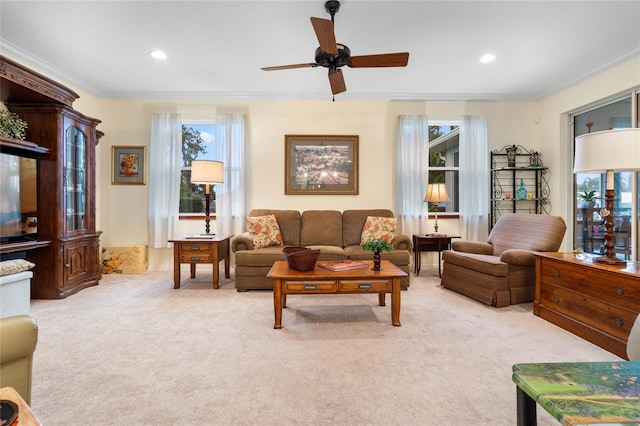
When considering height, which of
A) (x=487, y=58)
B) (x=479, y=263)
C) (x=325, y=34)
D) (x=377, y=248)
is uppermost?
(x=487, y=58)

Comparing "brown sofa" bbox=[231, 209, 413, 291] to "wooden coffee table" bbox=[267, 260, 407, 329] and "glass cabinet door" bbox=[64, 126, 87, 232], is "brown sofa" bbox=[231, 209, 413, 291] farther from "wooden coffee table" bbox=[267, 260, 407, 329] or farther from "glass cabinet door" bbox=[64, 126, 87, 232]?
"glass cabinet door" bbox=[64, 126, 87, 232]

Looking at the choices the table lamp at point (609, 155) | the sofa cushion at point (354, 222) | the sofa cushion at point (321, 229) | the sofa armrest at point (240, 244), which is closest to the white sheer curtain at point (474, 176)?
the sofa cushion at point (354, 222)

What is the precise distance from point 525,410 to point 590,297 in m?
2.01

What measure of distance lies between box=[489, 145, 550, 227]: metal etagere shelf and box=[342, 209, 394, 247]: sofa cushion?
1.85m

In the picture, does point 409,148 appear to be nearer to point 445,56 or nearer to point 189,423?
point 445,56

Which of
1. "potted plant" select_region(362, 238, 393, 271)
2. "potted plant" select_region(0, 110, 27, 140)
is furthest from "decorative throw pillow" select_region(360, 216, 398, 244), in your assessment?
"potted plant" select_region(0, 110, 27, 140)

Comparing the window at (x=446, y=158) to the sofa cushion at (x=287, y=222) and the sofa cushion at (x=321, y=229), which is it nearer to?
the sofa cushion at (x=321, y=229)

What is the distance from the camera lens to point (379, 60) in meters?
2.59

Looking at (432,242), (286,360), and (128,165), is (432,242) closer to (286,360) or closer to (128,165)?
(286,360)

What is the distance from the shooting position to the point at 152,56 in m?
3.49

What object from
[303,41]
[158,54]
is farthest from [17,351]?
[158,54]

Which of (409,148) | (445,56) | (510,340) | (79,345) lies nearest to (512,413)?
(510,340)

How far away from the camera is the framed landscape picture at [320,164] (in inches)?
188

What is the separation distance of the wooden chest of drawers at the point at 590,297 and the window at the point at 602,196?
3.23ft
